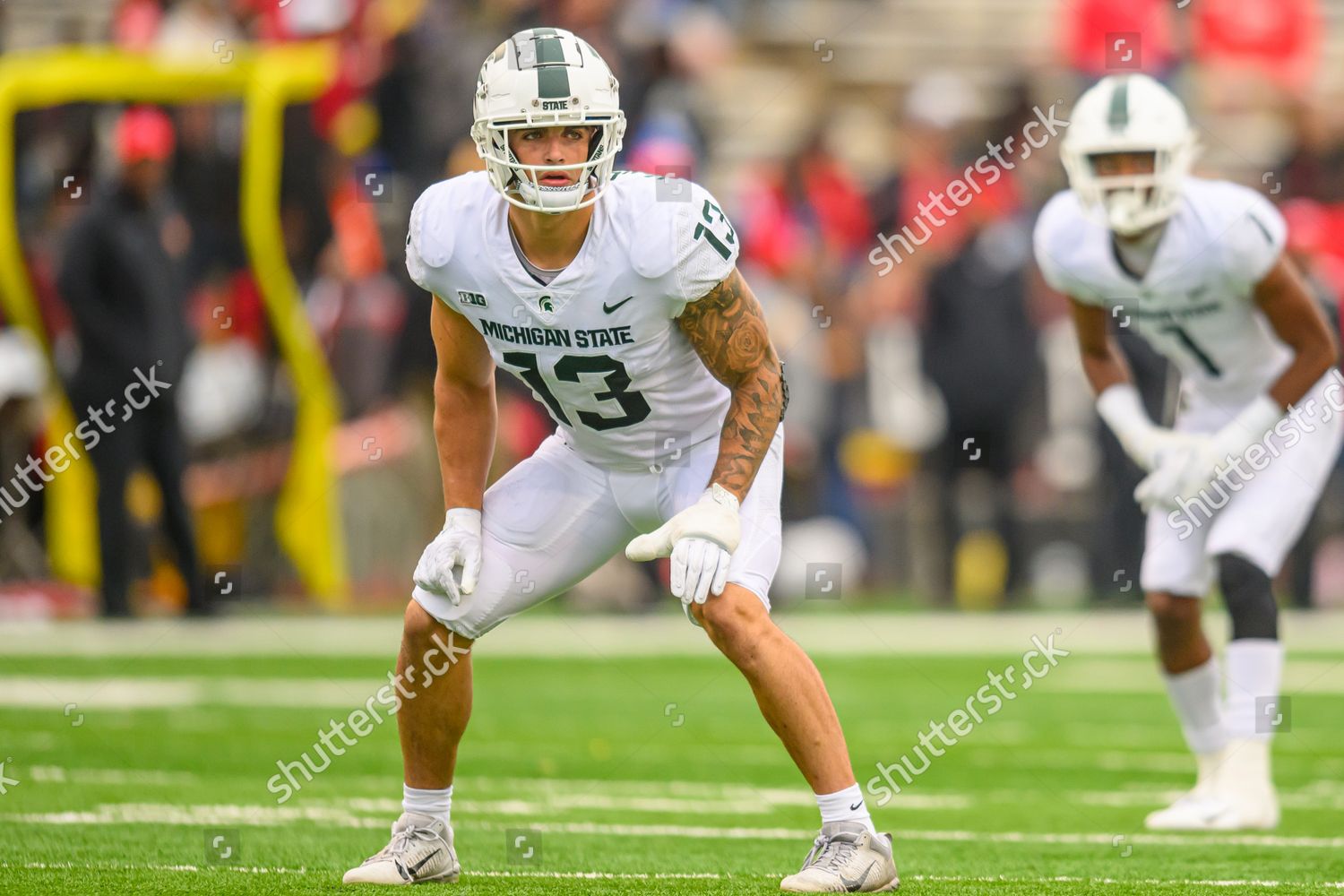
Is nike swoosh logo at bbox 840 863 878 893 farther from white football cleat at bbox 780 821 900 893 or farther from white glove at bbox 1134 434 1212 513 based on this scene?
white glove at bbox 1134 434 1212 513

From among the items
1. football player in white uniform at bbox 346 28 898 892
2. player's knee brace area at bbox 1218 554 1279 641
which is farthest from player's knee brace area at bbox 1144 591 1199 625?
football player in white uniform at bbox 346 28 898 892

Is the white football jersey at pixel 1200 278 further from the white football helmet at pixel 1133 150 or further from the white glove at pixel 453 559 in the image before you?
the white glove at pixel 453 559

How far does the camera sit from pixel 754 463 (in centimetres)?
498

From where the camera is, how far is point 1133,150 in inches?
256

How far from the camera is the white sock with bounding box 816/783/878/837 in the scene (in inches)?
189

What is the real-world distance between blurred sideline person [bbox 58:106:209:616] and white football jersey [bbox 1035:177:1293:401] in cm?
606

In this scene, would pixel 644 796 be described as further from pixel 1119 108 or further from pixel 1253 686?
pixel 1119 108

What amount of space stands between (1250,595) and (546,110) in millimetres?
2834

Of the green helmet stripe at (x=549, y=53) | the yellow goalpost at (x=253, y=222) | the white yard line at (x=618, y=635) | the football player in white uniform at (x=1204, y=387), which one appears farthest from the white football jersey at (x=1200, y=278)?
the yellow goalpost at (x=253, y=222)

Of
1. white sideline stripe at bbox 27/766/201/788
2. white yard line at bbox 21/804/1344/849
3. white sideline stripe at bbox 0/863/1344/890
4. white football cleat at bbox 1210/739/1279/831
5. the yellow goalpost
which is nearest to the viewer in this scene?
white sideline stripe at bbox 0/863/1344/890

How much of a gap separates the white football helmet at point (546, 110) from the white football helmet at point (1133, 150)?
2.12 meters

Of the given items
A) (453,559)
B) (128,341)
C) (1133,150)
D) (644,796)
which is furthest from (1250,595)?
(128,341)

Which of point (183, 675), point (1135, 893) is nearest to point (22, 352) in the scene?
point (183, 675)

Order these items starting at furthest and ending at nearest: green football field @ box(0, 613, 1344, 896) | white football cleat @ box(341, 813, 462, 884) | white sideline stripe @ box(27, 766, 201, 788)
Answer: white sideline stripe @ box(27, 766, 201, 788)
green football field @ box(0, 613, 1344, 896)
white football cleat @ box(341, 813, 462, 884)
